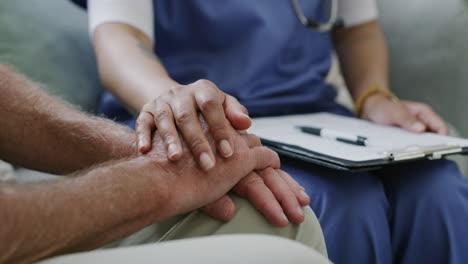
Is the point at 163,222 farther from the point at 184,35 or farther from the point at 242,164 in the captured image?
the point at 184,35

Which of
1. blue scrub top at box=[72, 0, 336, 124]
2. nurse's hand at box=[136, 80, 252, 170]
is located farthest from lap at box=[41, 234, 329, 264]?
blue scrub top at box=[72, 0, 336, 124]

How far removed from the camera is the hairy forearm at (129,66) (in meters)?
0.73

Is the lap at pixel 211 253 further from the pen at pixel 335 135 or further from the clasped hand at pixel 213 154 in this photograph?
the pen at pixel 335 135

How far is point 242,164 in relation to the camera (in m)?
0.57

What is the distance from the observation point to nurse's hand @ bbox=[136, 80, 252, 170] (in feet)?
1.77

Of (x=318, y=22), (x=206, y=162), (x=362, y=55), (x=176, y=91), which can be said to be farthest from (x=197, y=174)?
(x=362, y=55)

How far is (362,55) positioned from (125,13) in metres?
0.60

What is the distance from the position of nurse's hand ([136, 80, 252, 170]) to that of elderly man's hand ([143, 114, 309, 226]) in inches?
0.4

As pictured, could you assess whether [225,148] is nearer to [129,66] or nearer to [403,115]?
[129,66]

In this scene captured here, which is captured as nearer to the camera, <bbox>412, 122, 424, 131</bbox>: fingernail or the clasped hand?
the clasped hand

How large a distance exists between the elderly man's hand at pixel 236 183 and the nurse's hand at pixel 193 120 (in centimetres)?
1

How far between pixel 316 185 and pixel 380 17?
0.85 meters

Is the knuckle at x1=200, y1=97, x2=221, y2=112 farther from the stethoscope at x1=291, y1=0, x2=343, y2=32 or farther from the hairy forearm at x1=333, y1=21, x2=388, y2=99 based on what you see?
the hairy forearm at x1=333, y1=21, x2=388, y2=99

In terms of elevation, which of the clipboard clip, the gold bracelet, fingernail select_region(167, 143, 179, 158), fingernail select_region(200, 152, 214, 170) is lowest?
the gold bracelet
